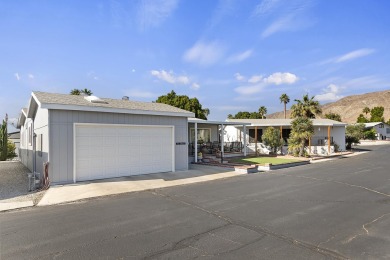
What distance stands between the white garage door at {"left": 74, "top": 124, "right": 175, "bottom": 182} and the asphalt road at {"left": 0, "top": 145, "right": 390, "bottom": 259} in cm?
339

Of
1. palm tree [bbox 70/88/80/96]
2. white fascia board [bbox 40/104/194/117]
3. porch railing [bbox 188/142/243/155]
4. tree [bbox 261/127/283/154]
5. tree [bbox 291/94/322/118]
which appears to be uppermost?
palm tree [bbox 70/88/80/96]

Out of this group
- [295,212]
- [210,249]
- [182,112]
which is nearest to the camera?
[210,249]

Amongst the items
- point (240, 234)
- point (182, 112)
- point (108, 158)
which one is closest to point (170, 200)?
point (240, 234)

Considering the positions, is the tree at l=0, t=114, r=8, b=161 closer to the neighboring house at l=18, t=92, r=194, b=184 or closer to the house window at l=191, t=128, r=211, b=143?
the neighboring house at l=18, t=92, r=194, b=184

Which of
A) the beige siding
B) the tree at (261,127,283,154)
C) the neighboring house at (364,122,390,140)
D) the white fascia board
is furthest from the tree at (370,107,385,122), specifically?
the beige siding

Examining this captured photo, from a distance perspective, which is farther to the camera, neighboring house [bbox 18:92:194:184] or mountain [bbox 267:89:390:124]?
mountain [bbox 267:89:390:124]

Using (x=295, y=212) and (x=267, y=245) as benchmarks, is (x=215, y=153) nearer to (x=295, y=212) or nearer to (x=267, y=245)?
(x=295, y=212)

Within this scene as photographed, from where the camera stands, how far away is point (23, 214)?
7.26 m

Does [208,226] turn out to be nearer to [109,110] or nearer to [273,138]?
[109,110]

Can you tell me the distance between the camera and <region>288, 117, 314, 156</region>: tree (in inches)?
904

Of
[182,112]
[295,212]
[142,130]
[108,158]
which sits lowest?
[295,212]

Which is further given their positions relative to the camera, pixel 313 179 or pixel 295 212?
pixel 313 179

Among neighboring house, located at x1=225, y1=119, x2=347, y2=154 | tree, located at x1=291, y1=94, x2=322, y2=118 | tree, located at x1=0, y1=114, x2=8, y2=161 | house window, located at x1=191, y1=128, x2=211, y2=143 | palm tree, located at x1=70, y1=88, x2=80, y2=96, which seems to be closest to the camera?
tree, located at x1=0, y1=114, x2=8, y2=161

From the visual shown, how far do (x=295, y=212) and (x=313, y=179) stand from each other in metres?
6.12
